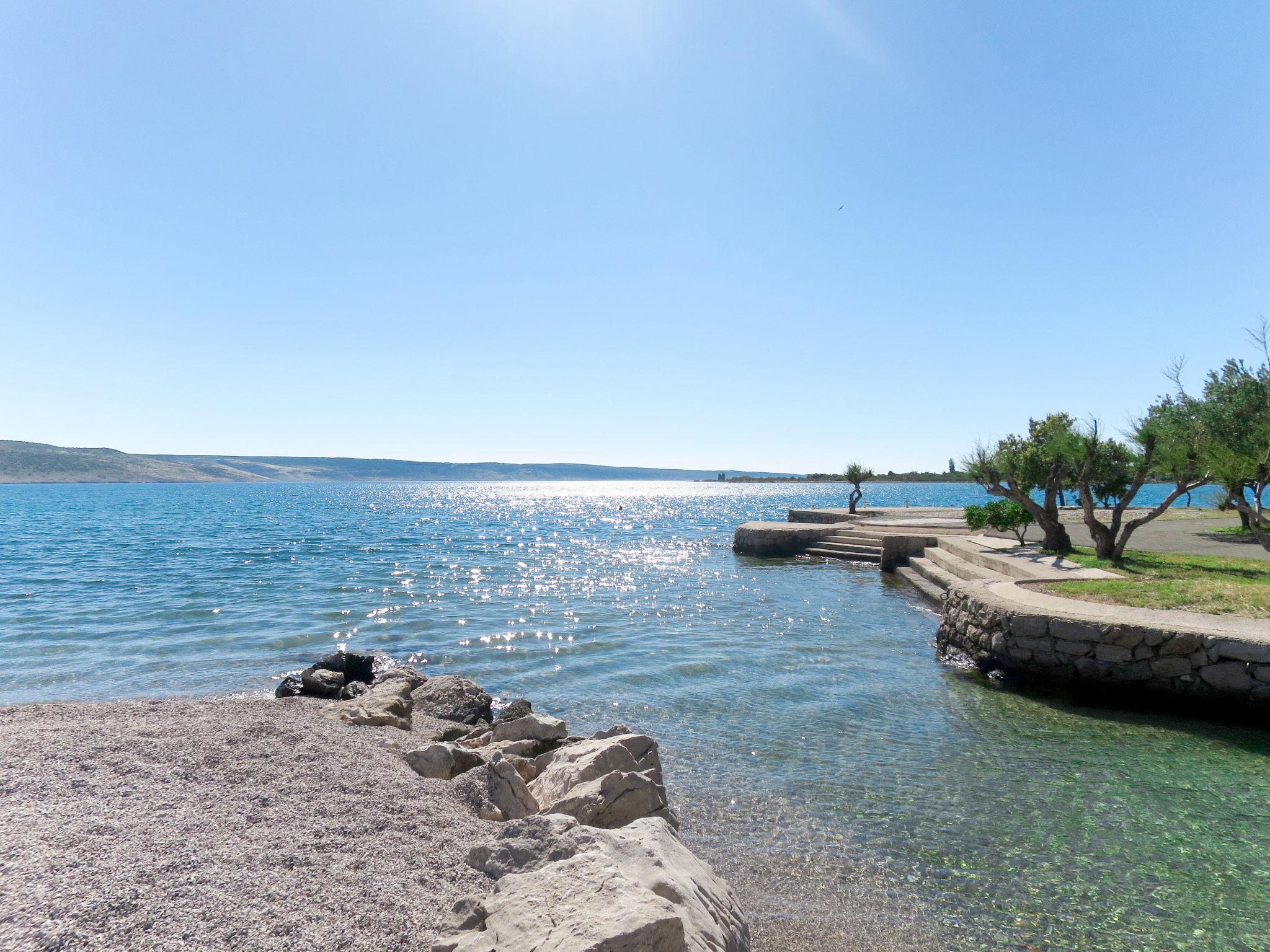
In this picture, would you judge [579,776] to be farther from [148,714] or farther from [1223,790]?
[1223,790]

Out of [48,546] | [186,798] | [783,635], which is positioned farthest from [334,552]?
[186,798]

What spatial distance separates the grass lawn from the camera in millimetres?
11070

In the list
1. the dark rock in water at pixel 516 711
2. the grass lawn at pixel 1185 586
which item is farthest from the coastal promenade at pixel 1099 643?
the dark rock in water at pixel 516 711

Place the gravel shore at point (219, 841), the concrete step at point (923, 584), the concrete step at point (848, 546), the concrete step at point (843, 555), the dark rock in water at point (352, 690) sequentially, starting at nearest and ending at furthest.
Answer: the gravel shore at point (219, 841) → the dark rock in water at point (352, 690) → the concrete step at point (923, 584) → the concrete step at point (843, 555) → the concrete step at point (848, 546)

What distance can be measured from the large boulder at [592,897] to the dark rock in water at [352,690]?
7.38 metres

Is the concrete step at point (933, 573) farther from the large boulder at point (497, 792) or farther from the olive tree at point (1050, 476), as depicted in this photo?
the large boulder at point (497, 792)

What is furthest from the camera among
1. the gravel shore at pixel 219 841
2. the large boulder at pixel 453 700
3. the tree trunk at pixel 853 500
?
the tree trunk at pixel 853 500

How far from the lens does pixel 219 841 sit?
445cm

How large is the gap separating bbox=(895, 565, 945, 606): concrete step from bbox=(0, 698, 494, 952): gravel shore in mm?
15495

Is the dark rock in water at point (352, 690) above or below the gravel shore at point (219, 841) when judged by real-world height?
below

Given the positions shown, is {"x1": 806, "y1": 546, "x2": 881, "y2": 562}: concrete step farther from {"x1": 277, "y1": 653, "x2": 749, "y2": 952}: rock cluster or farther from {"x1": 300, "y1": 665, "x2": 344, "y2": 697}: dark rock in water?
{"x1": 277, "y1": 653, "x2": 749, "y2": 952}: rock cluster

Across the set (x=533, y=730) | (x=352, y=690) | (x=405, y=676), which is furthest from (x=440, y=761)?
(x=352, y=690)

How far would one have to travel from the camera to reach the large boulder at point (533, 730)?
812 centimetres

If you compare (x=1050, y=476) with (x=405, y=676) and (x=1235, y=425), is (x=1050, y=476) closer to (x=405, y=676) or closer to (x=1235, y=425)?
(x=1235, y=425)
